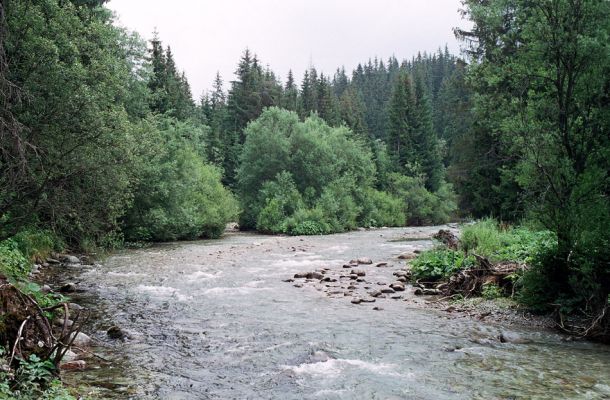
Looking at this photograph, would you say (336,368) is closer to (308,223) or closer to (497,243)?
(497,243)

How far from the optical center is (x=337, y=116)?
65.1 m

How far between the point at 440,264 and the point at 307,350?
735 cm

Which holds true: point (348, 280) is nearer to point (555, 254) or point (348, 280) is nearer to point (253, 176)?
point (555, 254)

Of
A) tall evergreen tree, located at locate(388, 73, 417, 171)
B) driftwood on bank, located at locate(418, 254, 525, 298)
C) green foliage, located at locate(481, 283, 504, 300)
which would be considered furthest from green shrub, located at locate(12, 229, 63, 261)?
tall evergreen tree, located at locate(388, 73, 417, 171)

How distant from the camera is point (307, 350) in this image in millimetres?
8258

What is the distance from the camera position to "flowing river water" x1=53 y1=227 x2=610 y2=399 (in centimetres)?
655

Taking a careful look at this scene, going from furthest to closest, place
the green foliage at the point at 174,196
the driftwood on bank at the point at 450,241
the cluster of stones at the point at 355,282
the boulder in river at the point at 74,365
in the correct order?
the green foliage at the point at 174,196, the driftwood on bank at the point at 450,241, the cluster of stones at the point at 355,282, the boulder in river at the point at 74,365

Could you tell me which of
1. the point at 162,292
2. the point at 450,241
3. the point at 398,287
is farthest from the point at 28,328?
the point at 450,241

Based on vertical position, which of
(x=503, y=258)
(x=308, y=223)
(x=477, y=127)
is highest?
(x=477, y=127)

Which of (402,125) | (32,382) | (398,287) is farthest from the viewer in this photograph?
(402,125)

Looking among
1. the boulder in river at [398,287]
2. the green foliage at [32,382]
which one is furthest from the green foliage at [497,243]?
the green foliage at [32,382]

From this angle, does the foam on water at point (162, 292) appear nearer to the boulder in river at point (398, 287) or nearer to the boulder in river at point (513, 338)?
the boulder in river at point (398, 287)

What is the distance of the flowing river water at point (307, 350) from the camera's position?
6.55m

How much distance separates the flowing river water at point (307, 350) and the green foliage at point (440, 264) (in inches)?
57.6
